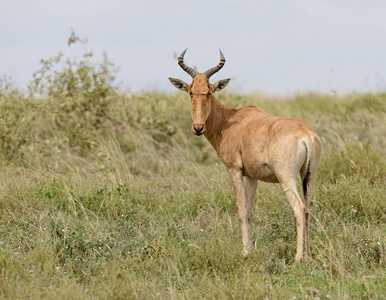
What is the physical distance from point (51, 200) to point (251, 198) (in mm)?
3518

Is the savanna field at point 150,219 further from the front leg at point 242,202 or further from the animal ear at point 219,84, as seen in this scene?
the animal ear at point 219,84

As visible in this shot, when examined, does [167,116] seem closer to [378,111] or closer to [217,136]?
[378,111]

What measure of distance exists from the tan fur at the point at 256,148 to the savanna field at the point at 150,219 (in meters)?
0.48

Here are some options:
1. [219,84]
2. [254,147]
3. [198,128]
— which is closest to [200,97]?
[219,84]

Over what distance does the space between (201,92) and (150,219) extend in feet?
7.54

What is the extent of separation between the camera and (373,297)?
4.96 meters

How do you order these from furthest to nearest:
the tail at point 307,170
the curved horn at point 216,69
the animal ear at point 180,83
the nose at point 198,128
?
the animal ear at point 180,83
the curved horn at point 216,69
the nose at point 198,128
the tail at point 307,170

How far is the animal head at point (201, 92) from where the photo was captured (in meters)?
7.17

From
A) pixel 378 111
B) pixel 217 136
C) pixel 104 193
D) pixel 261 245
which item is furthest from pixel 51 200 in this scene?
pixel 378 111

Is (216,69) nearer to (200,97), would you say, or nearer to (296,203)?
(200,97)

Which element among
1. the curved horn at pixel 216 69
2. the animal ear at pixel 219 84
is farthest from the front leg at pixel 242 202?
the curved horn at pixel 216 69

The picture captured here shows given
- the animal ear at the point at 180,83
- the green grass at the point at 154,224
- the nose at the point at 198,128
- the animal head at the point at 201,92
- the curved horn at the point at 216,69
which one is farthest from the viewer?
the animal ear at the point at 180,83

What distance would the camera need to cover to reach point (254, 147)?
663cm

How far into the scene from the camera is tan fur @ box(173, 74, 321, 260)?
242 inches
